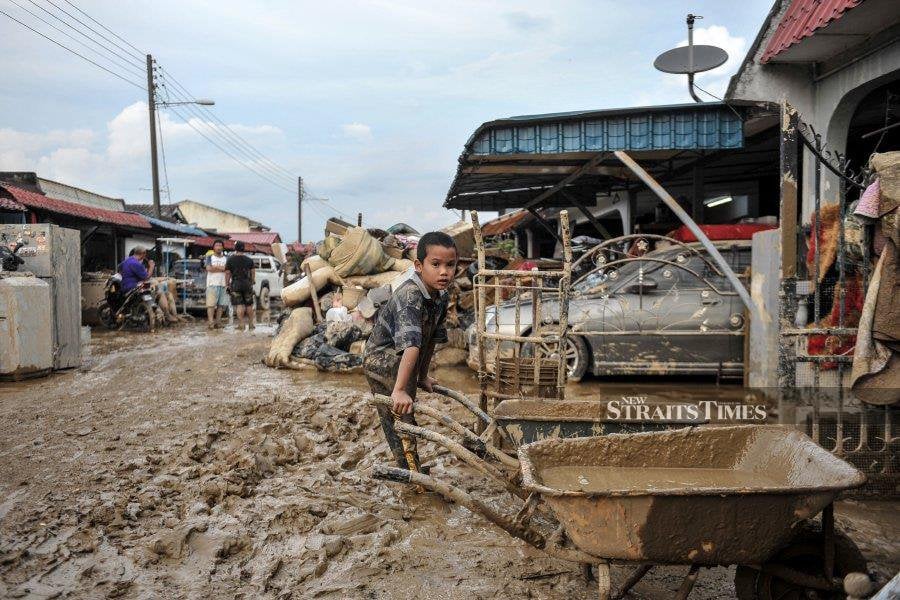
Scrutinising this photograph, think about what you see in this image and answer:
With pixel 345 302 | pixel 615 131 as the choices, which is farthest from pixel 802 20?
pixel 345 302

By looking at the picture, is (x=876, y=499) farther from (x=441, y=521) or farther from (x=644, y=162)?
(x=644, y=162)

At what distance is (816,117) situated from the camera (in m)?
6.82

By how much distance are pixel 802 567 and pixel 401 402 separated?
6.45ft

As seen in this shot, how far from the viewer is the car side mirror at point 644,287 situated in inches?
276

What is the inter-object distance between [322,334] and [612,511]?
25.2 ft

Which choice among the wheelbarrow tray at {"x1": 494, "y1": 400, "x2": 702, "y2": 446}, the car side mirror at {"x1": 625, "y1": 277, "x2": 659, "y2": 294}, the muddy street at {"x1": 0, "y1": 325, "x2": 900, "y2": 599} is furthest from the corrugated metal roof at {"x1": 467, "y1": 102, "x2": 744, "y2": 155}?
the wheelbarrow tray at {"x1": 494, "y1": 400, "x2": 702, "y2": 446}

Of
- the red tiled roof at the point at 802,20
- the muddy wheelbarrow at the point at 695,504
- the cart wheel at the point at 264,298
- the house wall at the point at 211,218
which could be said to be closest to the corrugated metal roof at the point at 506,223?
the cart wheel at the point at 264,298

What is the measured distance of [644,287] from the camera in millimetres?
7027

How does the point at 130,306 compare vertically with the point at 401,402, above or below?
above

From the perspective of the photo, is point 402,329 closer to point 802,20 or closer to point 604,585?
point 604,585

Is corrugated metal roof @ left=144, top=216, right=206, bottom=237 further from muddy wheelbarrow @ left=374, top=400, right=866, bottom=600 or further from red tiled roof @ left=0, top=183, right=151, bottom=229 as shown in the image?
muddy wheelbarrow @ left=374, top=400, right=866, bottom=600

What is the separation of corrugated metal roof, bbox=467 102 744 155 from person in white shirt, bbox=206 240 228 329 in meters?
7.72

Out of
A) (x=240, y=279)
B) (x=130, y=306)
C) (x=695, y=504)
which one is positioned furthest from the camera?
(x=130, y=306)

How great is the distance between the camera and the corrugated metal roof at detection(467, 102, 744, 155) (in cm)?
784
